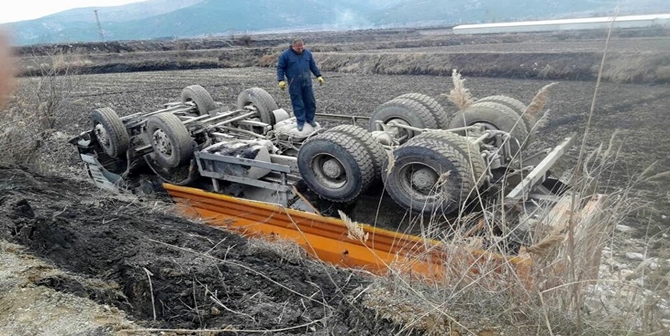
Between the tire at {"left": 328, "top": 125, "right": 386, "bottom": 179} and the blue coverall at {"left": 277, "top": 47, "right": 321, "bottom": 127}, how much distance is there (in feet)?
4.73

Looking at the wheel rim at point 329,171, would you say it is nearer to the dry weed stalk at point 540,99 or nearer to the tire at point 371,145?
the tire at point 371,145

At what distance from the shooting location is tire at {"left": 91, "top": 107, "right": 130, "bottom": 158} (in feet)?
20.2

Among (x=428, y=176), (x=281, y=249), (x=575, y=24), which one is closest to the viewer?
(x=428, y=176)

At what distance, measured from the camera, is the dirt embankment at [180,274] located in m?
2.84

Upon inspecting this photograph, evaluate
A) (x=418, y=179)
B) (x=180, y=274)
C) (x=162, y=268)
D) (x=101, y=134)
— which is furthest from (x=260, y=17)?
(x=180, y=274)

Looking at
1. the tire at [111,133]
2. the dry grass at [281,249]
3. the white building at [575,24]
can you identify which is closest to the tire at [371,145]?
the dry grass at [281,249]

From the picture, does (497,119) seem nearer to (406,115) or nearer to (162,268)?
(406,115)

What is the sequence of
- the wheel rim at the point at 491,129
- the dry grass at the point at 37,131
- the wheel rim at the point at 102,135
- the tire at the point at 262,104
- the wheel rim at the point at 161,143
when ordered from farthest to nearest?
the dry grass at the point at 37,131 → the tire at the point at 262,104 → the wheel rim at the point at 102,135 → the wheel rim at the point at 161,143 → the wheel rim at the point at 491,129

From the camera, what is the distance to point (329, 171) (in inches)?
181

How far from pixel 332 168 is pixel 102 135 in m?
3.52

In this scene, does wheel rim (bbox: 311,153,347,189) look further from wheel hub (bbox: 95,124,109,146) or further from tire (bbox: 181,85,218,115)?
wheel hub (bbox: 95,124,109,146)

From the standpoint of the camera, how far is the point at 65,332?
2.57 meters

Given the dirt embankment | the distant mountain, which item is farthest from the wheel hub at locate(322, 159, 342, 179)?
the distant mountain

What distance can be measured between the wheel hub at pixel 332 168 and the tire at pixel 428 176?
537mm
